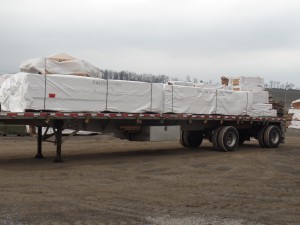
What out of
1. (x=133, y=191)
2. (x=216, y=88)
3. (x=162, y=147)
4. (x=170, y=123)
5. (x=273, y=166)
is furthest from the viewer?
(x=162, y=147)

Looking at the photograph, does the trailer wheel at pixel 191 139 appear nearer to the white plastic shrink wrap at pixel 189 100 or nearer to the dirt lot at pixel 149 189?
the white plastic shrink wrap at pixel 189 100

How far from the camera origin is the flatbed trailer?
12211 millimetres

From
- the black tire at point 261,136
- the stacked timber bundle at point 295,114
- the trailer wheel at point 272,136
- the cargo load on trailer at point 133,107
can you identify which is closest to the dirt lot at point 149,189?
the cargo load on trailer at point 133,107

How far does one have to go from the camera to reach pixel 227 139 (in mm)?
17109

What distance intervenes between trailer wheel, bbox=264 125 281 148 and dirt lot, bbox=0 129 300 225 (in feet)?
10.2

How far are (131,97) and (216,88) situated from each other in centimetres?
481

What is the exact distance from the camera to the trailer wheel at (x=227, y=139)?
1680 centimetres

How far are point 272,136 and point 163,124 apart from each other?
6.18 metres

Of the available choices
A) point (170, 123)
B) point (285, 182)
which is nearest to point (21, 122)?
point (170, 123)

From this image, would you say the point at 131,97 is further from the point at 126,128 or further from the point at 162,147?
the point at 162,147

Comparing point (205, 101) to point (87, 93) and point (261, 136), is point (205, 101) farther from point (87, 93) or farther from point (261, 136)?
point (87, 93)

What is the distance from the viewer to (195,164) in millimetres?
13305

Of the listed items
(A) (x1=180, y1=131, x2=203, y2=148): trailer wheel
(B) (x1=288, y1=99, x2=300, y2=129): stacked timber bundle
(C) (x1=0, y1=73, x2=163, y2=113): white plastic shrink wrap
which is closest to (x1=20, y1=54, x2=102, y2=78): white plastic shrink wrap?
(C) (x1=0, y1=73, x2=163, y2=113): white plastic shrink wrap

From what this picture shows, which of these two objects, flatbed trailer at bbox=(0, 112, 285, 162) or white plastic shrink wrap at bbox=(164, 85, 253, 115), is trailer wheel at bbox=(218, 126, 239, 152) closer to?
flatbed trailer at bbox=(0, 112, 285, 162)
